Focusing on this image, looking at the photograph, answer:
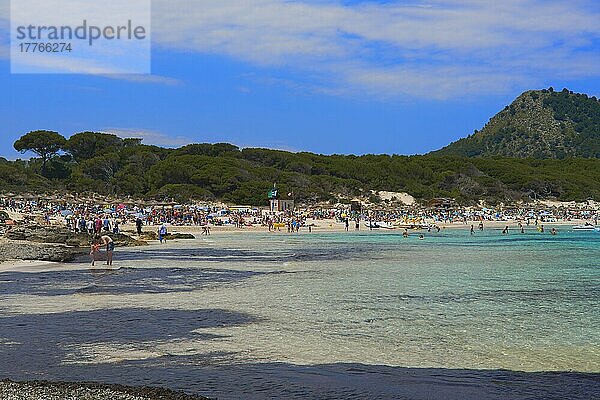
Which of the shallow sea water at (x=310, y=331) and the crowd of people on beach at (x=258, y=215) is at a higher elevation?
the crowd of people on beach at (x=258, y=215)

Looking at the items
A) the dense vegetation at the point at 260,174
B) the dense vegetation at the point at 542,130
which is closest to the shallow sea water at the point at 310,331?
the dense vegetation at the point at 260,174

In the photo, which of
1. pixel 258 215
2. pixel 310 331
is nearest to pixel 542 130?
pixel 258 215

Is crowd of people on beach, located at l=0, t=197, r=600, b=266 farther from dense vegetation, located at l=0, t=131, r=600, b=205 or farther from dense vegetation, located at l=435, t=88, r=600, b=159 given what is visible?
dense vegetation, located at l=435, t=88, r=600, b=159

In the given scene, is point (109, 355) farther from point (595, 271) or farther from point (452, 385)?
point (595, 271)

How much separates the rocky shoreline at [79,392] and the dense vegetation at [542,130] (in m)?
152

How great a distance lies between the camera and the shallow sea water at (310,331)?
893 centimetres

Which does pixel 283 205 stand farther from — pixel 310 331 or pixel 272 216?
pixel 310 331

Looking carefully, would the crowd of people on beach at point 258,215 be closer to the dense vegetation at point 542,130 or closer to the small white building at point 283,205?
the small white building at point 283,205

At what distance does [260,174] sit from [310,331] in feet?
242

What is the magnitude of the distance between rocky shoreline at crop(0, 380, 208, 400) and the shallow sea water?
695mm

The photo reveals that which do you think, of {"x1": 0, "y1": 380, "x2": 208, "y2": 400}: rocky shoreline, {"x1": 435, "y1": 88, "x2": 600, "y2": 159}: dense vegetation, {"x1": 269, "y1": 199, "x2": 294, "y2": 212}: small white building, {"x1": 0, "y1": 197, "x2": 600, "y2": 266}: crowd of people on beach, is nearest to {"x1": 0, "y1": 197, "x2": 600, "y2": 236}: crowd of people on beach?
{"x1": 0, "y1": 197, "x2": 600, "y2": 266}: crowd of people on beach

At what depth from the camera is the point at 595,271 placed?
2422 cm

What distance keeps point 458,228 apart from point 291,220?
16.9 m

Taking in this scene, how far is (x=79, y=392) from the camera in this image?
756cm
